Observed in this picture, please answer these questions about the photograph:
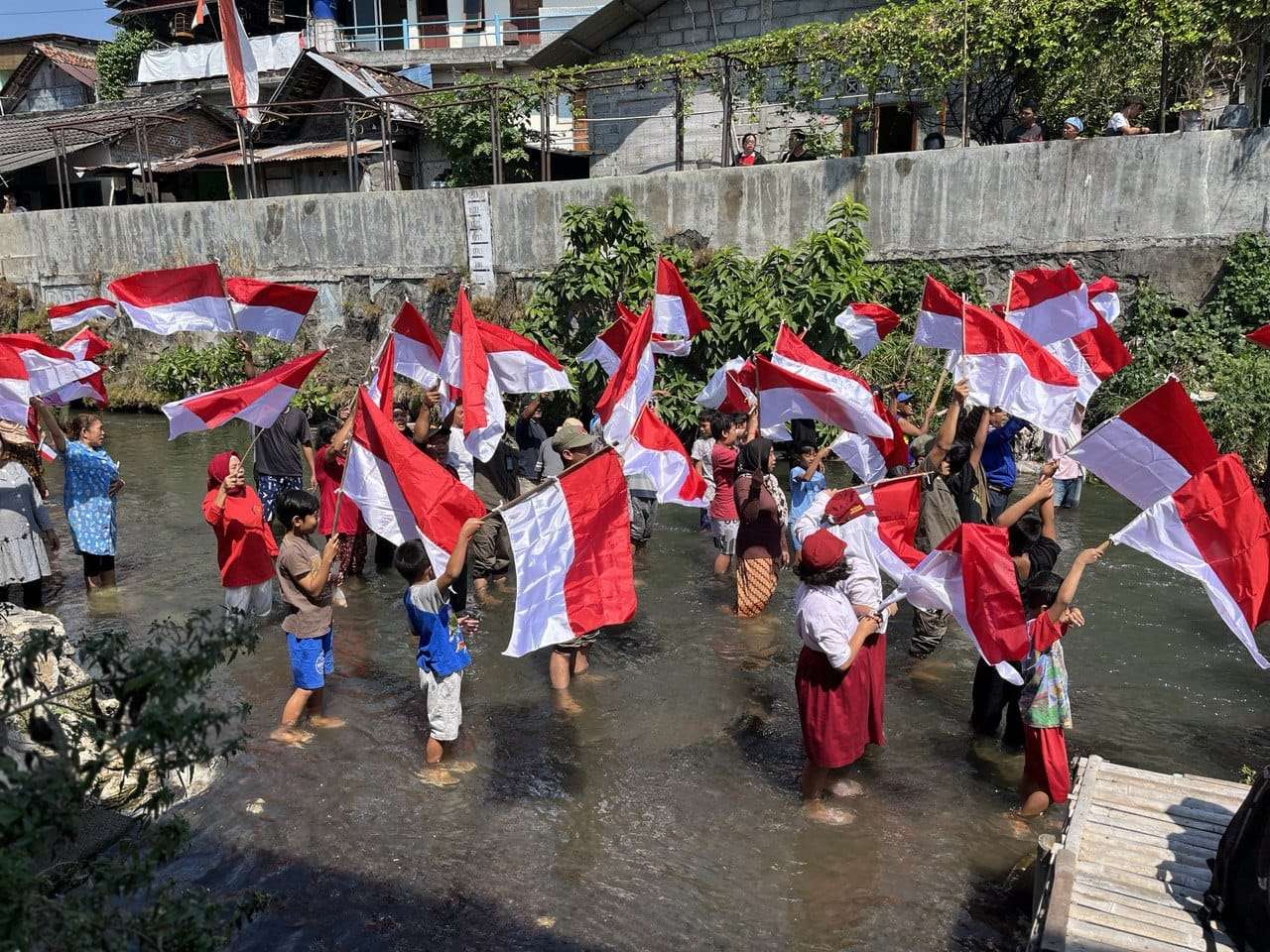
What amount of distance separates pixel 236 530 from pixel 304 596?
1452 millimetres

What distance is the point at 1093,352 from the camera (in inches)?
369

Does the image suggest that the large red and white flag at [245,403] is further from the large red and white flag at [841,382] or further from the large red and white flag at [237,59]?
the large red and white flag at [237,59]

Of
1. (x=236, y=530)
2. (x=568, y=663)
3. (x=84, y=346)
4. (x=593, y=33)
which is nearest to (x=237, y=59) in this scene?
(x=593, y=33)

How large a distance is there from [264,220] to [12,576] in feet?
38.0

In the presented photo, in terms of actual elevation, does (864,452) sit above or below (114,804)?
below

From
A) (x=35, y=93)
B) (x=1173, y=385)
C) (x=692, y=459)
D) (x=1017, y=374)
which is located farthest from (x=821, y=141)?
(x=35, y=93)

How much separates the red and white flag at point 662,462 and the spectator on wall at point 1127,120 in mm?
8081

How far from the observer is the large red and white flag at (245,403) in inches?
307

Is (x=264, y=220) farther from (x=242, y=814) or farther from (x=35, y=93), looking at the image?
(x=35, y=93)

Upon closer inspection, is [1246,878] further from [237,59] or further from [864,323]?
[237,59]

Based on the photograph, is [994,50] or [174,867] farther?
[994,50]

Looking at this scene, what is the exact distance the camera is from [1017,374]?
7430 millimetres

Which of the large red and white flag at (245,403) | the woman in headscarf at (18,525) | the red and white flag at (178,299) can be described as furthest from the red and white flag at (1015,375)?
the woman in headscarf at (18,525)

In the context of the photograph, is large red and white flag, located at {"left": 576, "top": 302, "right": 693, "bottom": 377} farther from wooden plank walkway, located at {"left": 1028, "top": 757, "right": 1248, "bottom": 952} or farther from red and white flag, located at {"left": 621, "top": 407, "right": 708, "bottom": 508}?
wooden plank walkway, located at {"left": 1028, "top": 757, "right": 1248, "bottom": 952}
